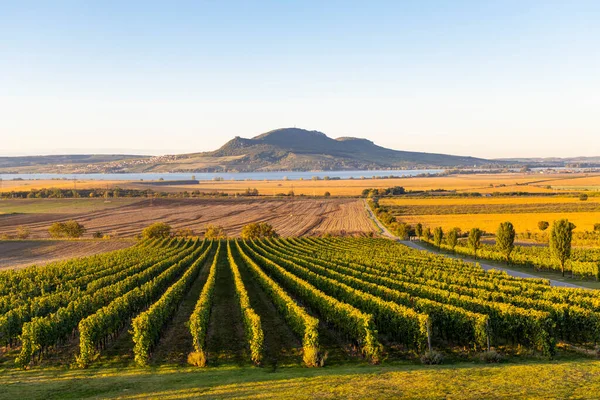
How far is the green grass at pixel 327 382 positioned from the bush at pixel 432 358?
1025mm

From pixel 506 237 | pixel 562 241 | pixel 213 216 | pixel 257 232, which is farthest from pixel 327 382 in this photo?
pixel 213 216

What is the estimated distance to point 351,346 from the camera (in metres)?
24.9

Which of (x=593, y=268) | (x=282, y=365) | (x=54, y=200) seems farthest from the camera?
(x=54, y=200)

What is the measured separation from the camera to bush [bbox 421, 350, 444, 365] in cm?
2117

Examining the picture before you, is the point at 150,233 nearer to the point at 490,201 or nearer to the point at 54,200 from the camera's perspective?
the point at 54,200

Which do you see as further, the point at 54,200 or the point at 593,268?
the point at 54,200

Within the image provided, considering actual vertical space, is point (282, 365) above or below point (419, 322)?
below

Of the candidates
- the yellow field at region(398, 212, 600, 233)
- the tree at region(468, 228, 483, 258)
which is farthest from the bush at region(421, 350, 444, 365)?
the yellow field at region(398, 212, 600, 233)

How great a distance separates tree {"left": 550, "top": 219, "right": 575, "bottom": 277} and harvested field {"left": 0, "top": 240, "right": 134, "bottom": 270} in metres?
71.6

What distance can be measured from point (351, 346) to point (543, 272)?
3874cm

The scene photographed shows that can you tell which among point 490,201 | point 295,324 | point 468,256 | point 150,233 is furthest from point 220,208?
point 295,324

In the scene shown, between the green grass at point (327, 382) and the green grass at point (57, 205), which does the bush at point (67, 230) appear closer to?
the green grass at point (57, 205)

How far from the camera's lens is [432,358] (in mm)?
21234

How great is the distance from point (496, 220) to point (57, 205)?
145 metres
